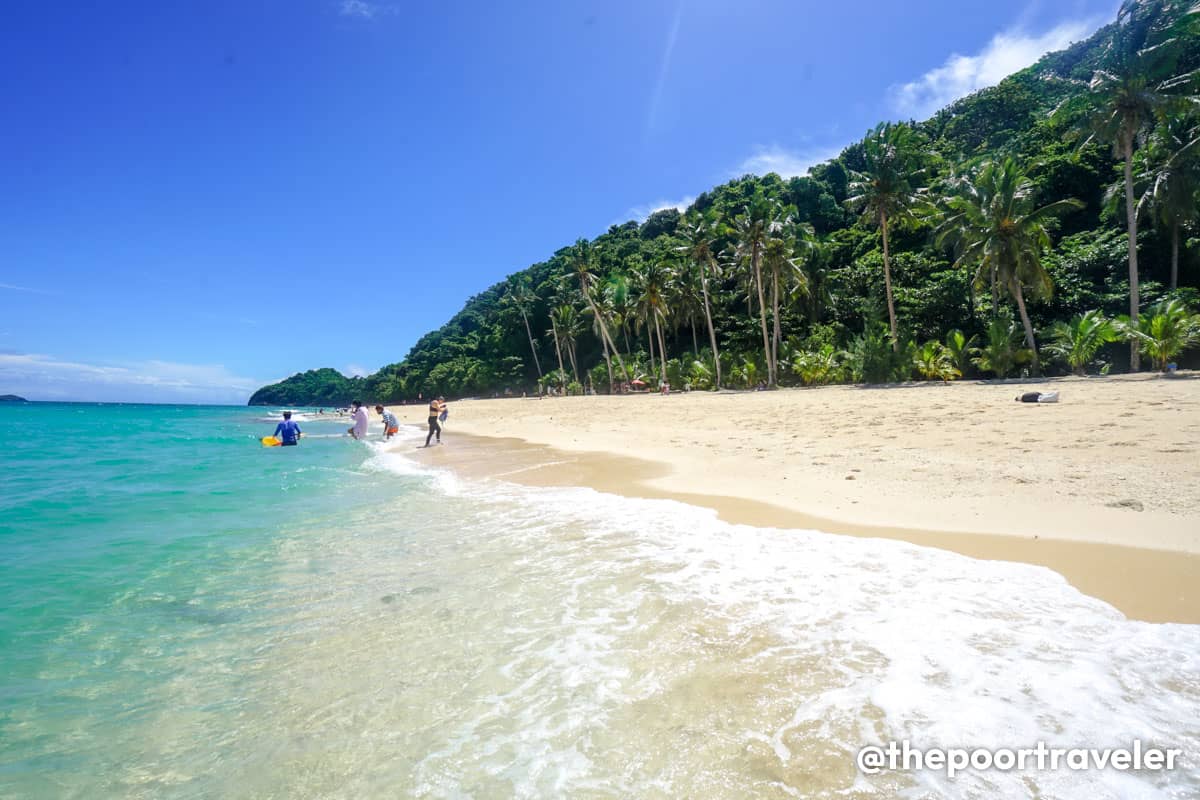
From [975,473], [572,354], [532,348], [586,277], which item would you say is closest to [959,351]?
[975,473]

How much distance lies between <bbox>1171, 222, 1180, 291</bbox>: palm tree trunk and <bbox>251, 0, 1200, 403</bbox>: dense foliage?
27 centimetres

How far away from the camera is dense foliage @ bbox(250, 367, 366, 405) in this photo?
140 m

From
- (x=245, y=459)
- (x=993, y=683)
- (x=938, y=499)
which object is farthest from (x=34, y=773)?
(x=245, y=459)

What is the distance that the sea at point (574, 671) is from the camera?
98.2 inches

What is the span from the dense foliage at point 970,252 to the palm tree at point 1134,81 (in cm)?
7

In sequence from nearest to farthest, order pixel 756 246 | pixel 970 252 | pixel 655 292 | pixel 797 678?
pixel 797 678 → pixel 970 252 → pixel 756 246 → pixel 655 292

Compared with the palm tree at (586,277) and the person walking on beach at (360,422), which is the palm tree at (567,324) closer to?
the palm tree at (586,277)

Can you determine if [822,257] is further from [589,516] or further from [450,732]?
[450,732]

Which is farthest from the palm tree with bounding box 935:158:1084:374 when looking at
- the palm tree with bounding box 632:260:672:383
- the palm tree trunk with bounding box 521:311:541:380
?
the palm tree trunk with bounding box 521:311:541:380

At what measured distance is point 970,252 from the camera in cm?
2695

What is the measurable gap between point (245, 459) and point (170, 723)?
59.3ft

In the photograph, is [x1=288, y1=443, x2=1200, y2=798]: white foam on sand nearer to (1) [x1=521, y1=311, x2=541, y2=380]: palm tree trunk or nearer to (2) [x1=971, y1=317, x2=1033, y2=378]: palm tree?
(2) [x1=971, y1=317, x2=1033, y2=378]: palm tree

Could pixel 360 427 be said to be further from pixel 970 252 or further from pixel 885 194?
pixel 970 252

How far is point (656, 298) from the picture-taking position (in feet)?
141
